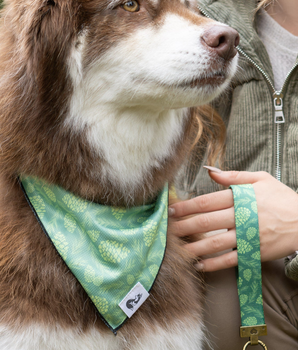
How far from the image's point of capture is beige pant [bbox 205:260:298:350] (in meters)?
1.46

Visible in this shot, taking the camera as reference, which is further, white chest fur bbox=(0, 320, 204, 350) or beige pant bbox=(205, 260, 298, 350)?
beige pant bbox=(205, 260, 298, 350)

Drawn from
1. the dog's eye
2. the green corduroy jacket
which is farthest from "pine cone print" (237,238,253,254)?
the dog's eye

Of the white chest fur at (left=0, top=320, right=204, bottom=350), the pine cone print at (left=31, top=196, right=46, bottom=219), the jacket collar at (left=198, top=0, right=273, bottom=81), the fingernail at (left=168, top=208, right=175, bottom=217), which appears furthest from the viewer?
the jacket collar at (left=198, top=0, right=273, bottom=81)

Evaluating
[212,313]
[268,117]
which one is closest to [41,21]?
[268,117]

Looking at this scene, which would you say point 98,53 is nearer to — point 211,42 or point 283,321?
point 211,42

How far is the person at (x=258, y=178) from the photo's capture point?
1.43 m

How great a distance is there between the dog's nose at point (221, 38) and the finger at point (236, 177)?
Result: 1.49 feet

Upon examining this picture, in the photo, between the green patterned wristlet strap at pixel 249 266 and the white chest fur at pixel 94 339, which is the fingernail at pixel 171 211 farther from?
the white chest fur at pixel 94 339

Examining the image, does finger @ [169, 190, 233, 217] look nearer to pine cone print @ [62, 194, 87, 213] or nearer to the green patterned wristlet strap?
the green patterned wristlet strap

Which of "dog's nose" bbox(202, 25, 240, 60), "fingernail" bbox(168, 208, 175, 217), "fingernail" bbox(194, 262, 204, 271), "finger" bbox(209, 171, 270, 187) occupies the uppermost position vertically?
"dog's nose" bbox(202, 25, 240, 60)

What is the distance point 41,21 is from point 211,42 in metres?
0.50

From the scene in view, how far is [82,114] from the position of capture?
1248 mm

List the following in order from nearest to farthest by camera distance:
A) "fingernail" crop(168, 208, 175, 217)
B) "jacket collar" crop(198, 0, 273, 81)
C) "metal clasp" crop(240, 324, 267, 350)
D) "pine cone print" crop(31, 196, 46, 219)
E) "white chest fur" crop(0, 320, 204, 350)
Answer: "white chest fur" crop(0, 320, 204, 350), "pine cone print" crop(31, 196, 46, 219), "metal clasp" crop(240, 324, 267, 350), "fingernail" crop(168, 208, 175, 217), "jacket collar" crop(198, 0, 273, 81)

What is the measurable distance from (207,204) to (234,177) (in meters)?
0.14
